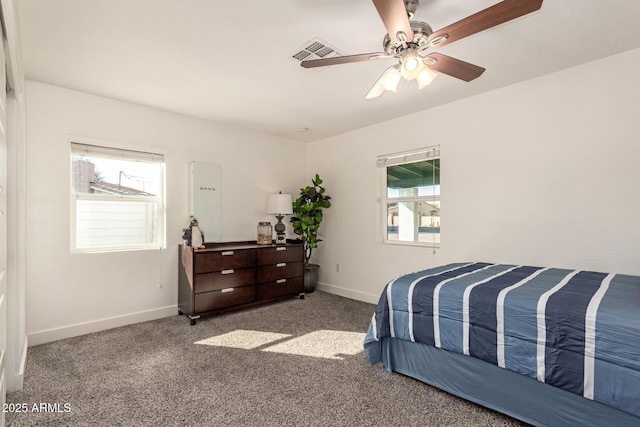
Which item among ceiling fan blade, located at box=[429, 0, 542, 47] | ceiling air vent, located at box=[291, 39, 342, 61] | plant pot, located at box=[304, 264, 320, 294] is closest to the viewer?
ceiling fan blade, located at box=[429, 0, 542, 47]

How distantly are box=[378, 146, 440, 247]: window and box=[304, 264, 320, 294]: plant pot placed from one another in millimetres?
1231

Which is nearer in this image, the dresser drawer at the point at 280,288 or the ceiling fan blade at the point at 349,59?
the ceiling fan blade at the point at 349,59

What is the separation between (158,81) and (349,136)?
259 cm

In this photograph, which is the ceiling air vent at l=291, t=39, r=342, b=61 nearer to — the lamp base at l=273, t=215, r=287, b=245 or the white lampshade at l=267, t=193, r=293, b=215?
the white lampshade at l=267, t=193, r=293, b=215

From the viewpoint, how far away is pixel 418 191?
13.3ft

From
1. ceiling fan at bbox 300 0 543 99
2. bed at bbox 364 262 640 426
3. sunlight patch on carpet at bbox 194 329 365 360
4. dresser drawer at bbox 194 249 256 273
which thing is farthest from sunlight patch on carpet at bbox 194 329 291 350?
ceiling fan at bbox 300 0 543 99

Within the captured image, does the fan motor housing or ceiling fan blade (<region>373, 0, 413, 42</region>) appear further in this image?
the fan motor housing

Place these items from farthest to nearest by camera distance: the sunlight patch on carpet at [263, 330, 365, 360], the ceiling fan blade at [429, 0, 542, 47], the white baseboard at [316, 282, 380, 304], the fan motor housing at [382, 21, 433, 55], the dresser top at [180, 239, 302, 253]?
the white baseboard at [316, 282, 380, 304]
the dresser top at [180, 239, 302, 253]
the sunlight patch on carpet at [263, 330, 365, 360]
the fan motor housing at [382, 21, 433, 55]
the ceiling fan blade at [429, 0, 542, 47]

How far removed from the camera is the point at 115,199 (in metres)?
3.56

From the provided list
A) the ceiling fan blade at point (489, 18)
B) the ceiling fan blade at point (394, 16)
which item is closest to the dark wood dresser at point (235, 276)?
the ceiling fan blade at point (394, 16)

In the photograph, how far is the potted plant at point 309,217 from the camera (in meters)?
4.83

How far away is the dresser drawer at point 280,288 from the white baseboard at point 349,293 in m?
0.58

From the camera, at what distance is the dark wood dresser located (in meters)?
3.59

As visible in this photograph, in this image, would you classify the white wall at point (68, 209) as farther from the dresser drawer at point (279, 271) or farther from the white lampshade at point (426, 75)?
the white lampshade at point (426, 75)
